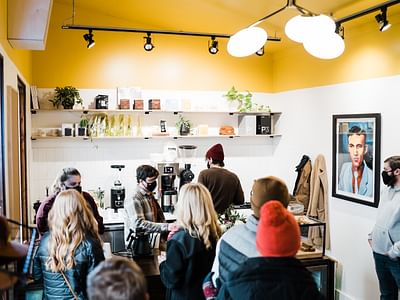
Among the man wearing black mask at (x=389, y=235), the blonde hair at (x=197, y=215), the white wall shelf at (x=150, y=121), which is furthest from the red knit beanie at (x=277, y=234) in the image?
the white wall shelf at (x=150, y=121)

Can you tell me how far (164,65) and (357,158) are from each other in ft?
9.35

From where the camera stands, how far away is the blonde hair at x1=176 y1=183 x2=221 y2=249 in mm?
2596

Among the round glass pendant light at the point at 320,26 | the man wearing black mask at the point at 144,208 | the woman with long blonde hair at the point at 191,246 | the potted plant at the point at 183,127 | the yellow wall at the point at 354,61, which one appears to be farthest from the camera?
the potted plant at the point at 183,127

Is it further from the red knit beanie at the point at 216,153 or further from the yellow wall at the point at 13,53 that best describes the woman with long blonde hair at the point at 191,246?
the red knit beanie at the point at 216,153

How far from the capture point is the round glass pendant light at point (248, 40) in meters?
3.12

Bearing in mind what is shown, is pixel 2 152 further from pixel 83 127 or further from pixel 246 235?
pixel 83 127

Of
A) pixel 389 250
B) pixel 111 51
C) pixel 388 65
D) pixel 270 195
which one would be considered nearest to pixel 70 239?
pixel 270 195

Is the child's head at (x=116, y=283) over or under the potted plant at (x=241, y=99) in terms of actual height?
under

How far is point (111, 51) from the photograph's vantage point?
5730 mm

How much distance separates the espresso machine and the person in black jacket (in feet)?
11.3

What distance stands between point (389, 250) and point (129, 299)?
114 inches

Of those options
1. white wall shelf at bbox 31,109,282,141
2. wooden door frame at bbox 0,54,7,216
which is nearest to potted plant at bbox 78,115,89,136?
white wall shelf at bbox 31,109,282,141

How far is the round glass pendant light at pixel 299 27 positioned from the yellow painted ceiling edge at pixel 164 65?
2.15 meters

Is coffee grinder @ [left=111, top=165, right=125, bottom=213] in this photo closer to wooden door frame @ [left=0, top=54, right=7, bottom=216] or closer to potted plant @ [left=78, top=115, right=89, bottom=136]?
potted plant @ [left=78, top=115, right=89, bottom=136]
